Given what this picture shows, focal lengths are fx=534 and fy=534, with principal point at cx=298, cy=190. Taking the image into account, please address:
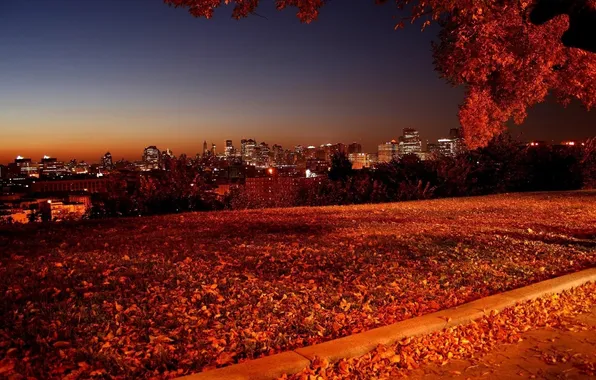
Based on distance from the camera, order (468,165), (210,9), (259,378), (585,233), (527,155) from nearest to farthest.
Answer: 1. (259,378)
2. (210,9)
3. (585,233)
4. (468,165)
5. (527,155)

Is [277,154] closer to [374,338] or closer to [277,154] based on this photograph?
[277,154]

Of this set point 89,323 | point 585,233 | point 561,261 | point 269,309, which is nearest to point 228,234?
point 269,309

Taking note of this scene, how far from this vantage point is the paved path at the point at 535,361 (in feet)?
15.1

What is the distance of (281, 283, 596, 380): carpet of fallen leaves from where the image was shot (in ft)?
14.8

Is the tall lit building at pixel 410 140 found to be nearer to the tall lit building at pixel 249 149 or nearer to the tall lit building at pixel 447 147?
the tall lit building at pixel 447 147

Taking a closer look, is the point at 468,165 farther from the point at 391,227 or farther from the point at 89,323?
the point at 89,323

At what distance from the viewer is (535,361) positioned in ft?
16.1

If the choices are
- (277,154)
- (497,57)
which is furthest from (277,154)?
(497,57)

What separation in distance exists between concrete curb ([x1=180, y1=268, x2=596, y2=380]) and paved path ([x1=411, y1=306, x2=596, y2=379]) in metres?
0.48

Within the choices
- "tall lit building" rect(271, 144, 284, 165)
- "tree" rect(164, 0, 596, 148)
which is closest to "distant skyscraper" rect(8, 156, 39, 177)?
"tall lit building" rect(271, 144, 284, 165)

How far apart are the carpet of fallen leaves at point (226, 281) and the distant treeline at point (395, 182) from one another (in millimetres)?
3820

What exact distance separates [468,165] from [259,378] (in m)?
19.5

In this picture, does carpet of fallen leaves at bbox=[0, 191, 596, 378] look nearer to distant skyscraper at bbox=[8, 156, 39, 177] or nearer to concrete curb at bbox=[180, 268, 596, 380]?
concrete curb at bbox=[180, 268, 596, 380]

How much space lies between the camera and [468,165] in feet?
72.3
